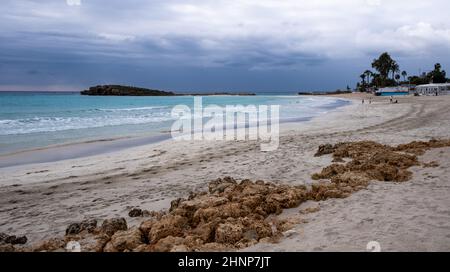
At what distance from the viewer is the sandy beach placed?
14.7ft

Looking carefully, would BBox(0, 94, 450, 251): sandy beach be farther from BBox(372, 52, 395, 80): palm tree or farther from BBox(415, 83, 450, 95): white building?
BBox(372, 52, 395, 80): palm tree

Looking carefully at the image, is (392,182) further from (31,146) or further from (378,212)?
(31,146)

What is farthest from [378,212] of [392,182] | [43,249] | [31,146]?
[31,146]

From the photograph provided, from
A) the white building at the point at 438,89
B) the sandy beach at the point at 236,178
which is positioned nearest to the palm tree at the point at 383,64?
the white building at the point at 438,89

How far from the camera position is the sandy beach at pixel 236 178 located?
447 centimetres

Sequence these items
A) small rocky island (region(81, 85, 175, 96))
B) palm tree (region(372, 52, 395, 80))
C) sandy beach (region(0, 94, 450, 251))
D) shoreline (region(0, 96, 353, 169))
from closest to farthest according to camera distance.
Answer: sandy beach (region(0, 94, 450, 251))
shoreline (region(0, 96, 353, 169))
palm tree (region(372, 52, 395, 80))
small rocky island (region(81, 85, 175, 96))

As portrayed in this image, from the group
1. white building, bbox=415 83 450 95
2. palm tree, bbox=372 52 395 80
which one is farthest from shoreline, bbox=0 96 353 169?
palm tree, bbox=372 52 395 80

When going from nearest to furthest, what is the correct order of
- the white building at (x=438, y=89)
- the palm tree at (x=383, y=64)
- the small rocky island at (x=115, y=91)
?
the white building at (x=438, y=89), the palm tree at (x=383, y=64), the small rocky island at (x=115, y=91)

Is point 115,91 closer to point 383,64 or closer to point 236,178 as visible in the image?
point 383,64

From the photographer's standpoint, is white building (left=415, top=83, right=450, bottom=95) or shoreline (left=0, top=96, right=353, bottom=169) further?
white building (left=415, top=83, right=450, bottom=95)

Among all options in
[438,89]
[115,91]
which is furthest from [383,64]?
[115,91]

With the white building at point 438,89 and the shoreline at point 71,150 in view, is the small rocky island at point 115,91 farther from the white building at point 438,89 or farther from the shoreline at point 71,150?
the shoreline at point 71,150

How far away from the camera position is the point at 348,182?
23.5 ft
